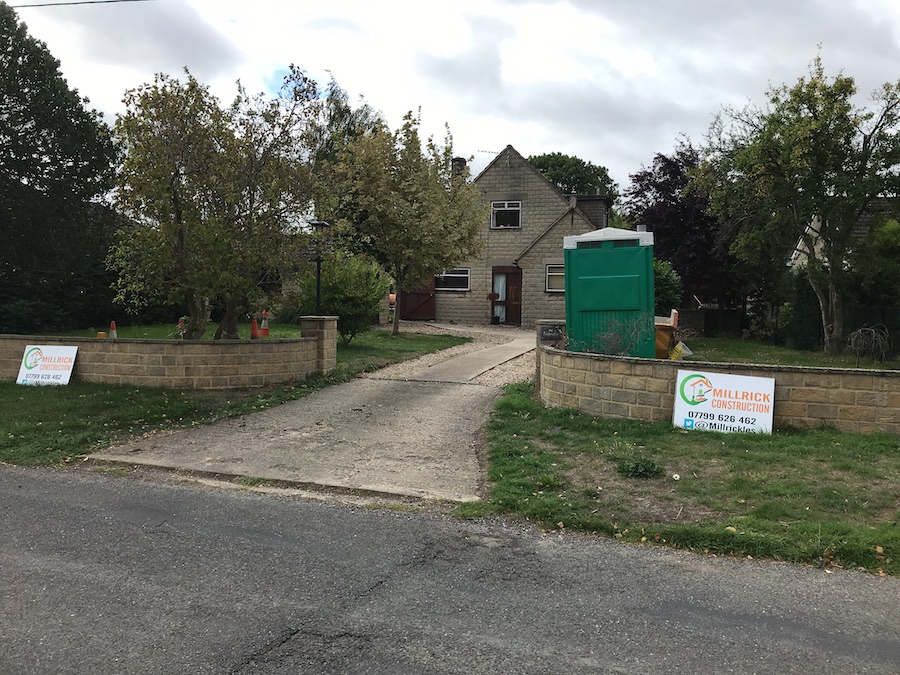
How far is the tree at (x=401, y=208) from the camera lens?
62.8 feet

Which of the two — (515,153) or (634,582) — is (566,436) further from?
(515,153)

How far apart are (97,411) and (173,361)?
1.74m

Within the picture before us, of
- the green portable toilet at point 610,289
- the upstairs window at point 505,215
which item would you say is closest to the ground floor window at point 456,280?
the upstairs window at point 505,215

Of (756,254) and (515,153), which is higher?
(515,153)

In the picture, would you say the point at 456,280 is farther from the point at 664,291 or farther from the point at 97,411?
the point at 97,411

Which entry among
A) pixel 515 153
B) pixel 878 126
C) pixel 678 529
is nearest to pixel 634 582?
pixel 678 529

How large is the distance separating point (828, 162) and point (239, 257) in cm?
1320

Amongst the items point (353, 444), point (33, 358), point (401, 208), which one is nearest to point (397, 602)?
point (353, 444)

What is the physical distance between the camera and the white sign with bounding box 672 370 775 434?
7340 millimetres

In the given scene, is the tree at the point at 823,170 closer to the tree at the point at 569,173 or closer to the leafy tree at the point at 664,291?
the leafy tree at the point at 664,291

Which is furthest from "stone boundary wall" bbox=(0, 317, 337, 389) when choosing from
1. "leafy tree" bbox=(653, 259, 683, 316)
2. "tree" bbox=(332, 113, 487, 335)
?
"leafy tree" bbox=(653, 259, 683, 316)

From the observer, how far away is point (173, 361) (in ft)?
35.0

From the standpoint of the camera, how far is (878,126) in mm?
15320

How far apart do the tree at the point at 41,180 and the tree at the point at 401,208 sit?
6.63 meters
